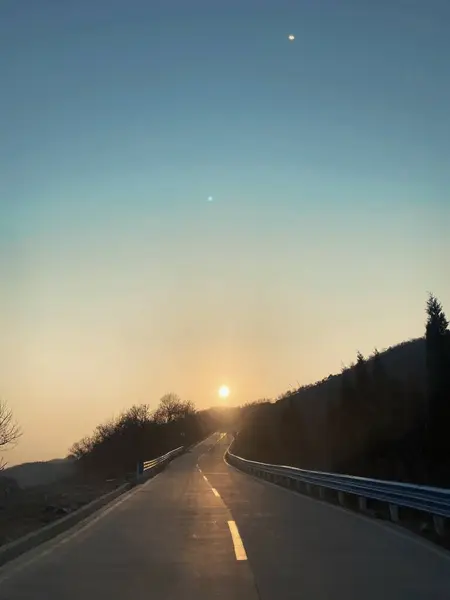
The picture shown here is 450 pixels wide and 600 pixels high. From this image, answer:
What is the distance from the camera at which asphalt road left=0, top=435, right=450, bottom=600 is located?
9.38m

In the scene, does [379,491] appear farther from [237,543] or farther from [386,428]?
[386,428]

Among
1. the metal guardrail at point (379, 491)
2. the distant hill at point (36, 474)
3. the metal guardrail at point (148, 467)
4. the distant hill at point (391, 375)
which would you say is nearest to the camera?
the metal guardrail at point (379, 491)

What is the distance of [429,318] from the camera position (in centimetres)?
5744

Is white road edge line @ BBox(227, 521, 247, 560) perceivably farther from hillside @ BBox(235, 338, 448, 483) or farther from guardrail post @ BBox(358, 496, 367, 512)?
hillside @ BBox(235, 338, 448, 483)

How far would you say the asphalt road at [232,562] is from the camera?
9375 mm

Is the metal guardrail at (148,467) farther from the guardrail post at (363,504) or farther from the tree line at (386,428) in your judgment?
the guardrail post at (363,504)

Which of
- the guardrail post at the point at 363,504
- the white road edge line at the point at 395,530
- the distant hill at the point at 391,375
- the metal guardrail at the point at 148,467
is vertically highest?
the distant hill at the point at 391,375

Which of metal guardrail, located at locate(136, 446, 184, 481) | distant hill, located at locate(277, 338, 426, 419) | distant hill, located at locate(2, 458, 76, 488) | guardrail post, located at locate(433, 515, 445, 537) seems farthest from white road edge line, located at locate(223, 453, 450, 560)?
distant hill, located at locate(277, 338, 426, 419)

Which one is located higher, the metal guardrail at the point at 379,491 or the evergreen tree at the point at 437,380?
the evergreen tree at the point at 437,380

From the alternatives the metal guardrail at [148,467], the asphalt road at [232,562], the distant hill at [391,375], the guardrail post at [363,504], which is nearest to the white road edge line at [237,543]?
the asphalt road at [232,562]

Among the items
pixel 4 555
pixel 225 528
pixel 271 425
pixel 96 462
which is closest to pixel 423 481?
pixel 225 528

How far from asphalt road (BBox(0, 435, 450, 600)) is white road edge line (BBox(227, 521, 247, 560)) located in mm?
20

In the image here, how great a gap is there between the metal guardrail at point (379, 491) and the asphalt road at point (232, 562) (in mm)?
742

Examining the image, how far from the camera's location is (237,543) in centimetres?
1394
